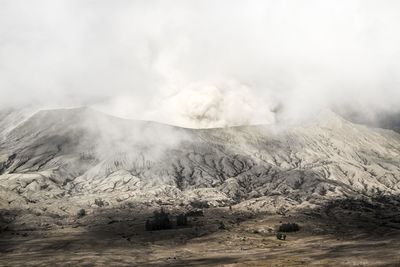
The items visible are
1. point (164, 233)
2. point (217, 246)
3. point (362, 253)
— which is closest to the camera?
point (362, 253)

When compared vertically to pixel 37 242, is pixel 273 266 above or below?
below

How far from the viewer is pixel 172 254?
148500 millimetres

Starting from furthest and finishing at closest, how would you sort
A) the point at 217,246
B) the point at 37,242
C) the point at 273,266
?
the point at 37,242 < the point at 217,246 < the point at 273,266

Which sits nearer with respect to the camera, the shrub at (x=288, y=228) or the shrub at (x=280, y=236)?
the shrub at (x=280, y=236)

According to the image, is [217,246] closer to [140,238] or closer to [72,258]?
[140,238]

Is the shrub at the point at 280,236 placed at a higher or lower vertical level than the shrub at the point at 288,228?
lower

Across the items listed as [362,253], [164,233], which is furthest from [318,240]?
[164,233]

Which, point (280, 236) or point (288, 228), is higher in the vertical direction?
point (288, 228)

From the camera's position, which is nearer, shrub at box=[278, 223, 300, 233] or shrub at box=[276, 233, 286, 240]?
shrub at box=[276, 233, 286, 240]

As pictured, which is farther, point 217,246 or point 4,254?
point 217,246

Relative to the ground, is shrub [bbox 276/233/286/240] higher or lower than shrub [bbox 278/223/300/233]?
lower

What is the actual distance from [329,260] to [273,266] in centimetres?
1422

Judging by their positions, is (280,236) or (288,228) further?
(288,228)

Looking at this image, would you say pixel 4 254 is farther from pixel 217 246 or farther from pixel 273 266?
pixel 273 266
